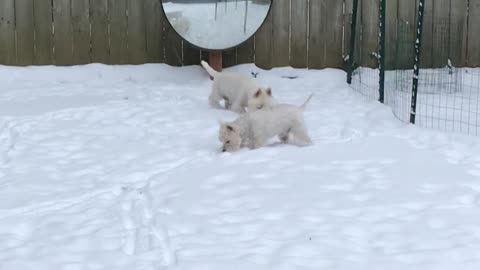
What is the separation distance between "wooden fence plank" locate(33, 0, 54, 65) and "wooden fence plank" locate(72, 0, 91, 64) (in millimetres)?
259

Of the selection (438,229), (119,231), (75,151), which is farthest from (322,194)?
(75,151)

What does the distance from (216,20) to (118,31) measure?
121 cm

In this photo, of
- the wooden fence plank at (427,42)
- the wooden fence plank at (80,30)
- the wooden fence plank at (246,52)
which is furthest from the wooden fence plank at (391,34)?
the wooden fence plank at (80,30)

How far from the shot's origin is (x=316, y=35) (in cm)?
952

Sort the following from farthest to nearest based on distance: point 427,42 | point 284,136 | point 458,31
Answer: point 458,31, point 427,42, point 284,136

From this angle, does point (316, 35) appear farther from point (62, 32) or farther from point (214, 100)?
point (62, 32)

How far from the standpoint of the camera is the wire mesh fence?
7.42 m

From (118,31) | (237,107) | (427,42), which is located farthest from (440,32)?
(118,31)

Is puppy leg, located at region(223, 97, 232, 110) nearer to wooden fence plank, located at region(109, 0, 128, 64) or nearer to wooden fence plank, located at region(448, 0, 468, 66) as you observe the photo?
wooden fence plank, located at region(109, 0, 128, 64)

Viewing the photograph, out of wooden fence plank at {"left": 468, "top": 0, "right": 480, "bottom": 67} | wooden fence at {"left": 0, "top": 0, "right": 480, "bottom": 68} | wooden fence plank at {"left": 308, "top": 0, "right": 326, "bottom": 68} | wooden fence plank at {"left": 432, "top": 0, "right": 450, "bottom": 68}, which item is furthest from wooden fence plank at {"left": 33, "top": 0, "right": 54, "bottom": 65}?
wooden fence plank at {"left": 468, "top": 0, "right": 480, "bottom": 67}

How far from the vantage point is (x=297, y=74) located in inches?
367

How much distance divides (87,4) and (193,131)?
3.10m

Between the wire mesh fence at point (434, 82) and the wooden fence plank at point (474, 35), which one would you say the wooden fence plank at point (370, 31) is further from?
the wooden fence plank at point (474, 35)

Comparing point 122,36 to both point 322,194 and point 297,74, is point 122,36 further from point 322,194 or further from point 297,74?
point 322,194
